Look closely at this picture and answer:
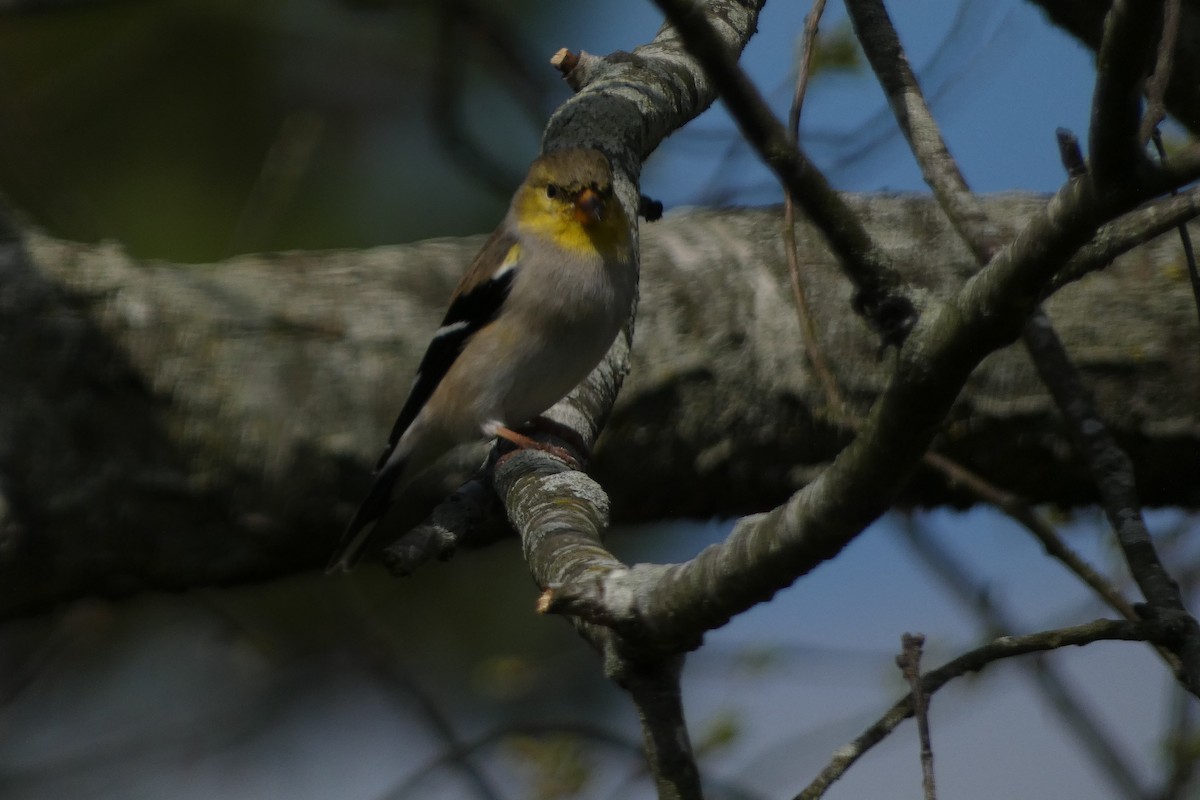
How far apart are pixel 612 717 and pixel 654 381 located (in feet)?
8.87

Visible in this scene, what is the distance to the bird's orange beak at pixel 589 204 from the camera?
12.1ft

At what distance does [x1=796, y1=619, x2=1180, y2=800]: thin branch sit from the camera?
1.83 meters

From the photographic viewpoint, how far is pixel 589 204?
3.71 meters

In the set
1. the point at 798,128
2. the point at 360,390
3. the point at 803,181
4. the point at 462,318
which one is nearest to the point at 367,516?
the point at 360,390

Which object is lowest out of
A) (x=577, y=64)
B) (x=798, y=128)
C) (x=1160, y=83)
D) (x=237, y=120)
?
(x=1160, y=83)

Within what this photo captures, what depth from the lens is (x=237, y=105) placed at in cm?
600

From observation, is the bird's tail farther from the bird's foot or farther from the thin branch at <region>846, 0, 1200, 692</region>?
the thin branch at <region>846, 0, 1200, 692</region>

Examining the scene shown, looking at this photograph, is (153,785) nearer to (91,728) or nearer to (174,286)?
(91,728)

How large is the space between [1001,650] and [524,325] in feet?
7.32

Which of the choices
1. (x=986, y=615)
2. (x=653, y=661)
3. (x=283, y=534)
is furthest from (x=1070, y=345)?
(x=653, y=661)

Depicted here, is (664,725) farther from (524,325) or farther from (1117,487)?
(524,325)

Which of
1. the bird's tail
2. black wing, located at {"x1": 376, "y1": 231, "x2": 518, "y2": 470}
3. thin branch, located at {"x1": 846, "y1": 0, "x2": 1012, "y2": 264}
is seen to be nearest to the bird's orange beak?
black wing, located at {"x1": 376, "y1": 231, "x2": 518, "y2": 470}

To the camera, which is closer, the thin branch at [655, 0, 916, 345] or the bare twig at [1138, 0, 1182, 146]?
the thin branch at [655, 0, 916, 345]

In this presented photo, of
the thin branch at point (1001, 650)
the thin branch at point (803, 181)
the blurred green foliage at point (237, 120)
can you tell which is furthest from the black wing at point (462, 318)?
the thin branch at point (1001, 650)
